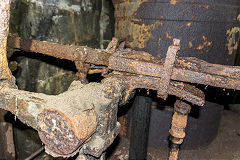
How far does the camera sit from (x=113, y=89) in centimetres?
151

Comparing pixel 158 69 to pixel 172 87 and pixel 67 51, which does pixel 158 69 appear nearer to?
pixel 172 87

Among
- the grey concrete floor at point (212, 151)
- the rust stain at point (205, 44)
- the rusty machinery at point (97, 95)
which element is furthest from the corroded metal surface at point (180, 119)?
the grey concrete floor at point (212, 151)

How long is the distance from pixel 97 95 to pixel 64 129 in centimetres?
36

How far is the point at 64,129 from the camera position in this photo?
1139mm

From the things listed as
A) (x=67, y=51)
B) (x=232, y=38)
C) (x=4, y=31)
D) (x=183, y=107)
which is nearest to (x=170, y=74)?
(x=183, y=107)

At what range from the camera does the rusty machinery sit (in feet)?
3.88

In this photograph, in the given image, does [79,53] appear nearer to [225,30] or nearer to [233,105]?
[225,30]

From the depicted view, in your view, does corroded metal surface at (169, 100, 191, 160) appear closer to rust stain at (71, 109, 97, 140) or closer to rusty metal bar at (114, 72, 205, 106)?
rusty metal bar at (114, 72, 205, 106)

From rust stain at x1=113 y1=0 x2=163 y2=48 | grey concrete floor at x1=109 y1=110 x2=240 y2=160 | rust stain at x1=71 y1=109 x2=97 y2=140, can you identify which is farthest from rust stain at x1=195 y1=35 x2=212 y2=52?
rust stain at x1=71 y1=109 x2=97 y2=140

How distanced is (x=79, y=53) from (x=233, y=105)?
4.33 m

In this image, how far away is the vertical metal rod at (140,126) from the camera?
263 centimetres

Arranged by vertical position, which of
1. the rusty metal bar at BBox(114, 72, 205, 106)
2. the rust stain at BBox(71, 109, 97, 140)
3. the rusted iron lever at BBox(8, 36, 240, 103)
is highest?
the rusted iron lever at BBox(8, 36, 240, 103)

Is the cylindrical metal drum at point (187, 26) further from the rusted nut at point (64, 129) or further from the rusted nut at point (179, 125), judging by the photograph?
the rusted nut at point (64, 129)

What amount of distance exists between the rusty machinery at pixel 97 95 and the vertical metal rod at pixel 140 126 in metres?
0.67
